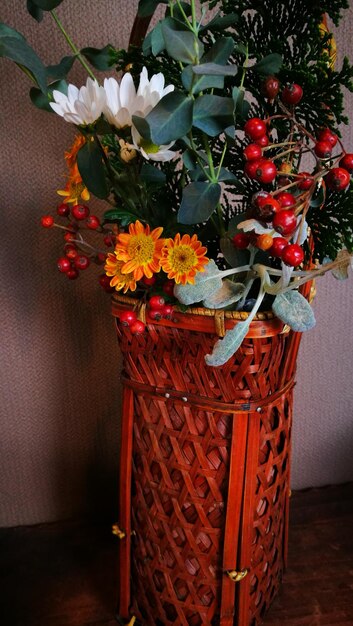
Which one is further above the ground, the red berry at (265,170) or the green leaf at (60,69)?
the green leaf at (60,69)

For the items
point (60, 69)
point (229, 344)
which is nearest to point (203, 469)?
point (229, 344)

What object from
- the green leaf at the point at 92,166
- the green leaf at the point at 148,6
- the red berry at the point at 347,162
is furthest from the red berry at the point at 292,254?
the green leaf at the point at 148,6

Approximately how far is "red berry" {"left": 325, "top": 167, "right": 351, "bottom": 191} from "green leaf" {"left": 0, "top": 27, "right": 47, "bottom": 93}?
0.31 m

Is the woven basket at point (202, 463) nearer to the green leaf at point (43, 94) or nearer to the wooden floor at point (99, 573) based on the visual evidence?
the wooden floor at point (99, 573)

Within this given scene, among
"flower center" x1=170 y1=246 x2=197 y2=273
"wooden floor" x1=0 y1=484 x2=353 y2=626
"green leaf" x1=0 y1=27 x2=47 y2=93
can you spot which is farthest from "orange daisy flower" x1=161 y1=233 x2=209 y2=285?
"wooden floor" x1=0 y1=484 x2=353 y2=626

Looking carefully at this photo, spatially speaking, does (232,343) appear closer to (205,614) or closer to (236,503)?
(236,503)

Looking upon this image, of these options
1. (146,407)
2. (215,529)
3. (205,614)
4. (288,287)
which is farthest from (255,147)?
(205,614)

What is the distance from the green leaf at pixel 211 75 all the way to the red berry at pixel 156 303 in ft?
0.70

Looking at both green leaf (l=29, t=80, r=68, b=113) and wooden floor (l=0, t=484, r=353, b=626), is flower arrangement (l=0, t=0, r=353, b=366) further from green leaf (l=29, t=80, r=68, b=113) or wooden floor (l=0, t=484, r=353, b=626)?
wooden floor (l=0, t=484, r=353, b=626)

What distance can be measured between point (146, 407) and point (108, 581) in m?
0.39

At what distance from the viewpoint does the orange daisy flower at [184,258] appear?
0.48 meters

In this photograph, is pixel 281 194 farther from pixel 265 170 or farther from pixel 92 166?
pixel 92 166

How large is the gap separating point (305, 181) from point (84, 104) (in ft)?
0.79

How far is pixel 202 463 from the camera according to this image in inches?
22.8
